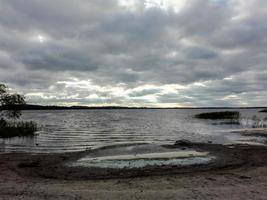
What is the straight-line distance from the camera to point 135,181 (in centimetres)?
1196

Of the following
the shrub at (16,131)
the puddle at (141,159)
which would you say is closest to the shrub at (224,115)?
the shrub at (16,131)

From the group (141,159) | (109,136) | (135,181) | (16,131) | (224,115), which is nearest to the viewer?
(135,181)

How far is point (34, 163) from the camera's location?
54.8 ft

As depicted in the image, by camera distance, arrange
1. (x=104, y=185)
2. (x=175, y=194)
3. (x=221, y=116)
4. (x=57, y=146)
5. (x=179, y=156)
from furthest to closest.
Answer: (x=221, y=116) → (x=57, y=146) → (x=179, y=156) → (x=104, y=185) → (x=175, y=194)

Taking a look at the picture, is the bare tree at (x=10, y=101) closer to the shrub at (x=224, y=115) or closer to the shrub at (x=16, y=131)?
the shrub at (x=16, y=131)

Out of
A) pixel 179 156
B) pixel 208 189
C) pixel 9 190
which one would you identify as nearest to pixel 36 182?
pixel 9 190

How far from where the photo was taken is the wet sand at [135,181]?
31.6 ft

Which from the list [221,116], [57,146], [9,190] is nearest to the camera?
[9,190]

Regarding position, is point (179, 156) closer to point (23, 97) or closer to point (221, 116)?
point (23, 97)

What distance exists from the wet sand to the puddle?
105 cm

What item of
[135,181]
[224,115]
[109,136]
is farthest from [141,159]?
[224,115]

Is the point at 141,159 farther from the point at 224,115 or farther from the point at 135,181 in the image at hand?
the point at 224,115

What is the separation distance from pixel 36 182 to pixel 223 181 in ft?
25.6

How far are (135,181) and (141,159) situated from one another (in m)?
6.19
